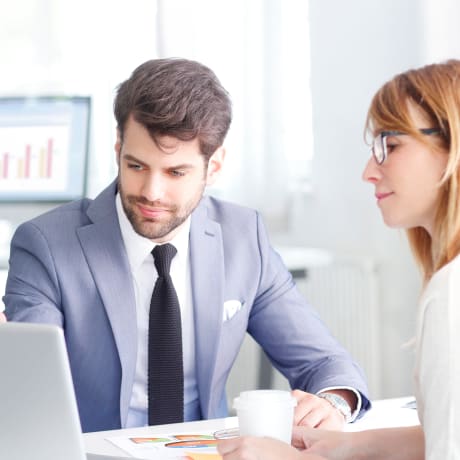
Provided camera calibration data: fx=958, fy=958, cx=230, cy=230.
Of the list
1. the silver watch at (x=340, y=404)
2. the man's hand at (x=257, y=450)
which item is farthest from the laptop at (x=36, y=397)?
the silver watch at (x=340, y=404)

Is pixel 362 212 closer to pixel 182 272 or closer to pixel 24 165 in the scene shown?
pixel 24 165

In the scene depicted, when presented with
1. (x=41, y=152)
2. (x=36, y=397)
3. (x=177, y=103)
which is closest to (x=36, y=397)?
(x=36, y=397)

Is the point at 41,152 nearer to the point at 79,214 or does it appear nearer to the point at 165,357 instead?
the point at 79,214

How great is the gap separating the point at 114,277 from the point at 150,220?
0.14 metres

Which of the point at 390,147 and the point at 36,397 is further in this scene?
the point at 390,147

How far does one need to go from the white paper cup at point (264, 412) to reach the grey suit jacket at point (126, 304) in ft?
1.80

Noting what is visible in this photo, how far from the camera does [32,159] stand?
346 cm

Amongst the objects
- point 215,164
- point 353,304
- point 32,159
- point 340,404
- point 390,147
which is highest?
point 390,147

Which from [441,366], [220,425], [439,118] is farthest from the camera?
[220,425]

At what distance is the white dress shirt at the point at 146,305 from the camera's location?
6.36 feet

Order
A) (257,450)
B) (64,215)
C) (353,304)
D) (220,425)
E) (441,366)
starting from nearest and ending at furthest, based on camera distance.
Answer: (441,366) < (257,450) < (220,425) < (64,215) < (353,304)

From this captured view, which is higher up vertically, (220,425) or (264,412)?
(264,412)

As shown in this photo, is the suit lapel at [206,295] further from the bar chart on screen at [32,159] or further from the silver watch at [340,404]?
the bar chart on screen at [32,159]

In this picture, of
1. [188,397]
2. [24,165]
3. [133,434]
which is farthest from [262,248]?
[24,165]
